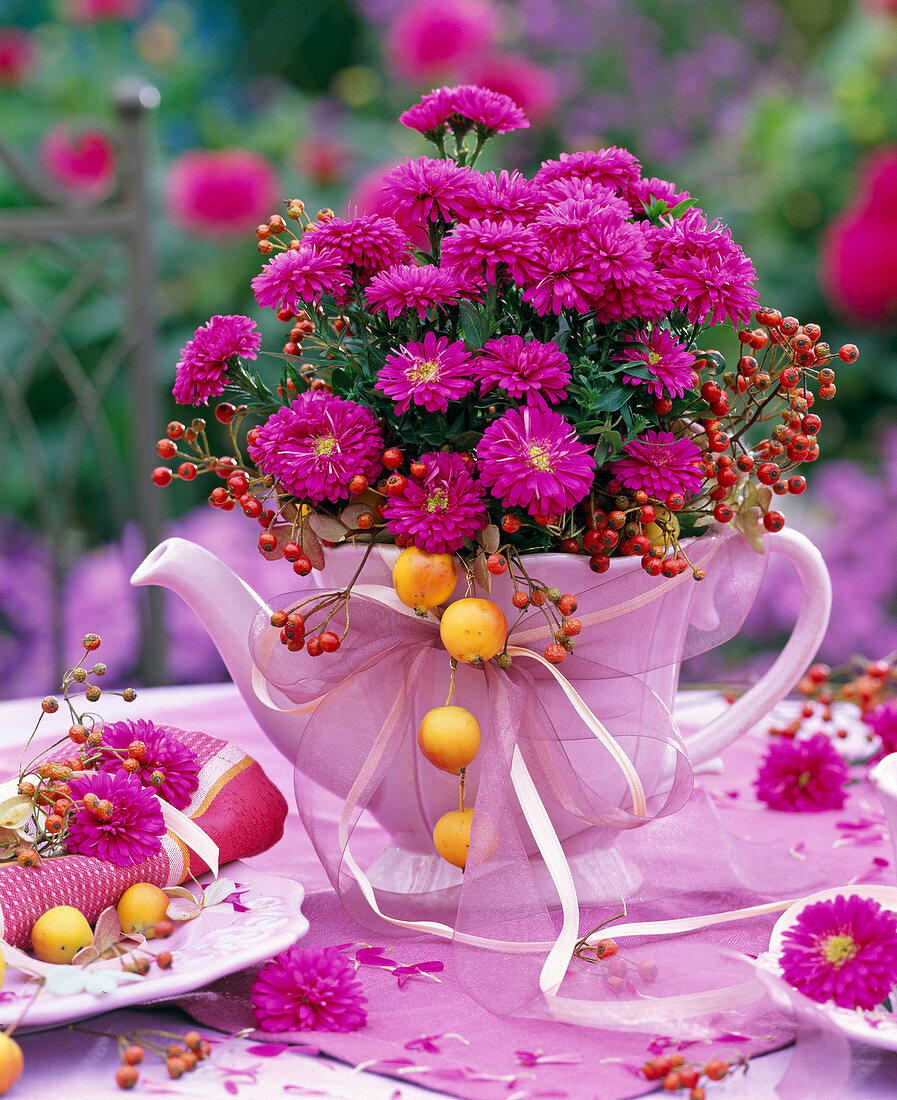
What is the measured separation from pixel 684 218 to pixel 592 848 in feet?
1.03

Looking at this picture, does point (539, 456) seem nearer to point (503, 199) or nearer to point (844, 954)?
point (503, 199)

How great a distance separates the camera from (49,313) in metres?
2.31

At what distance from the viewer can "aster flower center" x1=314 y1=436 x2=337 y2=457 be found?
1.84 ft

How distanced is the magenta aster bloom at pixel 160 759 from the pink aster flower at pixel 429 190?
10.8 inches

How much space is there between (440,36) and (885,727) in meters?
1.83

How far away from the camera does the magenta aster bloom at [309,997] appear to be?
0.51m

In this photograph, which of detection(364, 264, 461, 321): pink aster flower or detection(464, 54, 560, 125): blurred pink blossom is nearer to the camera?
detection(364, 264, 461, 321): pink aster flower

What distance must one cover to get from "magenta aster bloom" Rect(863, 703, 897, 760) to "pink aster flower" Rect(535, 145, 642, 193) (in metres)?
0.39

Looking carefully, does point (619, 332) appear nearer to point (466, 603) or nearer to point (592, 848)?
point (466, 603)

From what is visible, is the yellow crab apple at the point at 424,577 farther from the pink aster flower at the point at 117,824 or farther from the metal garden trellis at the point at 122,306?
the metal garden trellis at the point at 122,306

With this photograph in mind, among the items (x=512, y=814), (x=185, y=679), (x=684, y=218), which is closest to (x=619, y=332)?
(x=684, y=218)

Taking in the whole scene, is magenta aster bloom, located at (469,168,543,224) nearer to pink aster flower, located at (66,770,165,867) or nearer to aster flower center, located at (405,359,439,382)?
aster flower center, located at (405,359,439,382)

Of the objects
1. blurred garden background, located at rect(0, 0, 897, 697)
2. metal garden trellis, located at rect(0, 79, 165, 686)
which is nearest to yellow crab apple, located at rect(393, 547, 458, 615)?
metal garden trellis, located at rect(0, 79, 165, 686)

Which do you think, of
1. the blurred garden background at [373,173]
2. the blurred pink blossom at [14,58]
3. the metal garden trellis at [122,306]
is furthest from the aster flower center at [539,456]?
the blurred pink blossom at [14,58]
